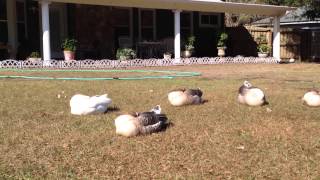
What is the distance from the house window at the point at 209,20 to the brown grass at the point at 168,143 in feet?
55.0

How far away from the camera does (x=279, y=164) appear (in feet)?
14.7

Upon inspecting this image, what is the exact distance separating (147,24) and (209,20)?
155 inches

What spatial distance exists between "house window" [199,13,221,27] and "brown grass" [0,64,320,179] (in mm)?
16764

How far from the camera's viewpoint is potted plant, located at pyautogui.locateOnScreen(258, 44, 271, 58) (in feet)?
75.9

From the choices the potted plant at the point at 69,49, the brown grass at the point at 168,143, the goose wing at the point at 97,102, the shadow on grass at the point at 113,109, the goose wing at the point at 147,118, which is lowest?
the brown grass at the point at 168,143

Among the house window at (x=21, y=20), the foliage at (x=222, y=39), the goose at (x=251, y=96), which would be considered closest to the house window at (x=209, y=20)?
the foliage at (x=222, y=39)

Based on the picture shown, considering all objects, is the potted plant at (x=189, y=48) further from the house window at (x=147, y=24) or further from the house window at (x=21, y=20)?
the house window at (x=21, y=20)

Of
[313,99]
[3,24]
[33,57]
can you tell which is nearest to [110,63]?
[33,57]

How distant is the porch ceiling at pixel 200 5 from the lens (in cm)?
1825

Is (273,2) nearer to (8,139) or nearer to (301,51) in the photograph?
(301,51)

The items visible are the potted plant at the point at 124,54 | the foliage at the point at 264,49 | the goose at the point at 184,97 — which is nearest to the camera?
the goose at the point at 184,97

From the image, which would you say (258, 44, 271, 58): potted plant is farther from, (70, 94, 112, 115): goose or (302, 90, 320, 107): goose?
(70, 94, 112, 115): goose

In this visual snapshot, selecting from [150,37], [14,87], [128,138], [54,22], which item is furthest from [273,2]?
[128,138]

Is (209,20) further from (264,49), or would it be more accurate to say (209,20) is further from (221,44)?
(264,49)
